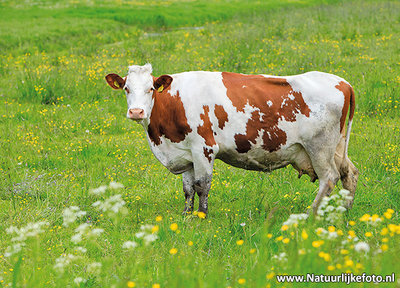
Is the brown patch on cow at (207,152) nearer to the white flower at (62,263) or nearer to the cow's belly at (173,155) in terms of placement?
the cow's belly at (173,155)

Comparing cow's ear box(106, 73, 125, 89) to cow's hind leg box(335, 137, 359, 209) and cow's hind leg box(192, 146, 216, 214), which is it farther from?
cow's hind leg box(335, 137, 359, 209)

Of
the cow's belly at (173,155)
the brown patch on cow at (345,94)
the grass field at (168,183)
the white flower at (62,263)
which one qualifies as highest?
the brown patch on cow at (345,94)

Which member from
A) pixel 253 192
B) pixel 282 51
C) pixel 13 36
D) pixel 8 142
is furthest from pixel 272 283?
pixel 13 36

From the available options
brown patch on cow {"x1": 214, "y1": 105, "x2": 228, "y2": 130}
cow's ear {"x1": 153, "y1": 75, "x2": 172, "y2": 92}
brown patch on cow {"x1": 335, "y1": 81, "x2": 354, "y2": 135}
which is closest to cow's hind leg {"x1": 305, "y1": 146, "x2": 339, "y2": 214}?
brown patch on cow {"x1": 335, "y1": 81, "x2": 354, "y2": 135}

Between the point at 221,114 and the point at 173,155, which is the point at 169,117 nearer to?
the point at 173,155

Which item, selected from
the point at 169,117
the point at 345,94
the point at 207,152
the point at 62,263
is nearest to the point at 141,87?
the point at 169,117

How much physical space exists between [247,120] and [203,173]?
861mm

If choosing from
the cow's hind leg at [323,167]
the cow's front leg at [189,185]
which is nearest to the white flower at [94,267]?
the cow's front leg at [189,185]

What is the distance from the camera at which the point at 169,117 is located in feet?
18.4

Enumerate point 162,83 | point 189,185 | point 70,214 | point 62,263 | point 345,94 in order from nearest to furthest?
point 62,263 < point 70,214 < point 162,83 < point 345,94 < point 189,185

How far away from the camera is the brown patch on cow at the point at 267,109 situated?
5.51m

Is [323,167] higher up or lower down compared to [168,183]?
higher up

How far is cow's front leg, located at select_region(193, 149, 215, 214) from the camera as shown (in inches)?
218

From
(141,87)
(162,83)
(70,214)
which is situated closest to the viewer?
(70,214)
